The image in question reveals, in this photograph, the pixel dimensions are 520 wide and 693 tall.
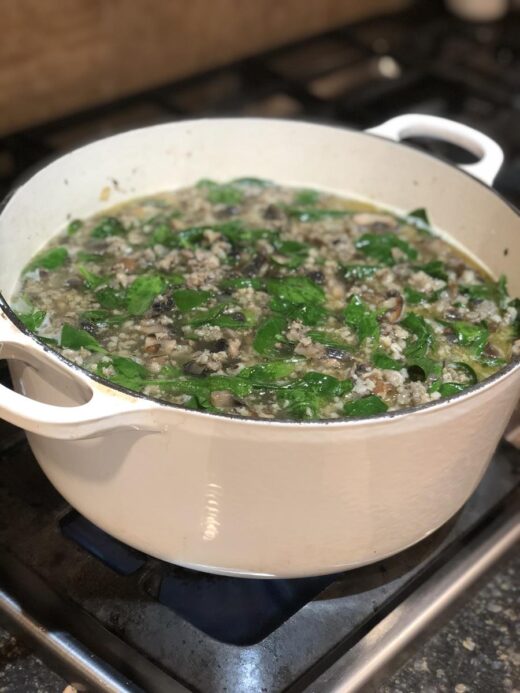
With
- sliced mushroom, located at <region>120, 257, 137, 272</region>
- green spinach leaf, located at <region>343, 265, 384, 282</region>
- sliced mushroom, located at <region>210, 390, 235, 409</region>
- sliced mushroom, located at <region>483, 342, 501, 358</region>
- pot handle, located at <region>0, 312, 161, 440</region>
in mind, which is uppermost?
pot handle, located at <region>0, 312, 161, 440</region>

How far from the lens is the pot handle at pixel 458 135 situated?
119 cm

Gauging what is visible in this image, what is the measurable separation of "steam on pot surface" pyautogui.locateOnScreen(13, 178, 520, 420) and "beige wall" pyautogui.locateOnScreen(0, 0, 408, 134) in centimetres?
46

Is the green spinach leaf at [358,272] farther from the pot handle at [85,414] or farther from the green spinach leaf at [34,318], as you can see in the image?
the pot handle at [85,414]

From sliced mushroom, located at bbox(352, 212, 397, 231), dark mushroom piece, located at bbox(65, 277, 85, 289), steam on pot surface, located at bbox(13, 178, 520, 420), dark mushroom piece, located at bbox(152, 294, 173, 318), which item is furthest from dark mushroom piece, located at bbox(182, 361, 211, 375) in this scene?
sliced mushroom, located at bbox(352, 212, 397, 231)

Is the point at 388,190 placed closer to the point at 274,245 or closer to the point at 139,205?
the point at 274,245

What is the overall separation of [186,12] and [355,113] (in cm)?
39

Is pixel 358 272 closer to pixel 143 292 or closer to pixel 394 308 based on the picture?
pixel 394 308

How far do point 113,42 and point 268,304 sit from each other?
2.82 ft

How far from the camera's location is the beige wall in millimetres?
1598

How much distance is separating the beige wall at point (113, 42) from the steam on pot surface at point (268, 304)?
0.46 metres

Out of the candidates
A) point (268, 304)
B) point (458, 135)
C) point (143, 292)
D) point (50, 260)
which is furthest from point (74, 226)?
point (458, 135)

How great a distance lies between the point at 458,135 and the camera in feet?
4.00

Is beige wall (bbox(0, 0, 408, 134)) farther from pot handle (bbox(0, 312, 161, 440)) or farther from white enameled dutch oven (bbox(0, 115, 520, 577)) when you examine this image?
pot handle (bbox(0, 312, 161, 440))

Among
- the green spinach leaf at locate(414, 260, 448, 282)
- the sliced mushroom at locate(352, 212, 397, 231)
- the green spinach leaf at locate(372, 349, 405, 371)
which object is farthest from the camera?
the sliced mushroom at locate(352, 212, 397, 231)
